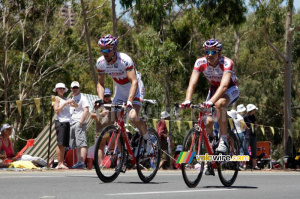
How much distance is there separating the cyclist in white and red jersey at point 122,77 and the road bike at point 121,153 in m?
0.14

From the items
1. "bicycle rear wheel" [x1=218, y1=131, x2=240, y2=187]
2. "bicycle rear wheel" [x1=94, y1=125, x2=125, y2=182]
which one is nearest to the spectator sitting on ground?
"bicycle rear wheel" [x1=94, y1=125, x2=125, y2=182]

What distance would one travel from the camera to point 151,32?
1255 inches

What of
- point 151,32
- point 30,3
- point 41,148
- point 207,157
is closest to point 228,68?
point 207,157

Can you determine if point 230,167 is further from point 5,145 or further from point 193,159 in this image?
point 5,145

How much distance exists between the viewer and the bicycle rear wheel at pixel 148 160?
30.7 ft

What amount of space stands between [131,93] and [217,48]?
129 cm

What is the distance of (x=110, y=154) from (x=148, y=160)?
0.94 m

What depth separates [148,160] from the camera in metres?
9.61

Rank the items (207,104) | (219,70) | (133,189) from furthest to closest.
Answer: (219,70) < (207,104) < (133,189)

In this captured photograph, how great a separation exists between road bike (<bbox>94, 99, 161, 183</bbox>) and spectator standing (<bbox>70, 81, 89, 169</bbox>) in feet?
13.0

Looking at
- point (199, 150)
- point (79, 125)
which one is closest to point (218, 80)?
point (199, 150)

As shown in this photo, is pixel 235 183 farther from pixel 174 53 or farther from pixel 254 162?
pixel 174 53

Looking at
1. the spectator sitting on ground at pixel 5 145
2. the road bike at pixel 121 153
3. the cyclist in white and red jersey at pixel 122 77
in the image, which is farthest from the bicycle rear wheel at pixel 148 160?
the spectator sitting on ground at pixel 5 145

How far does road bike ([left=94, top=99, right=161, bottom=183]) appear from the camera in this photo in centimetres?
864
